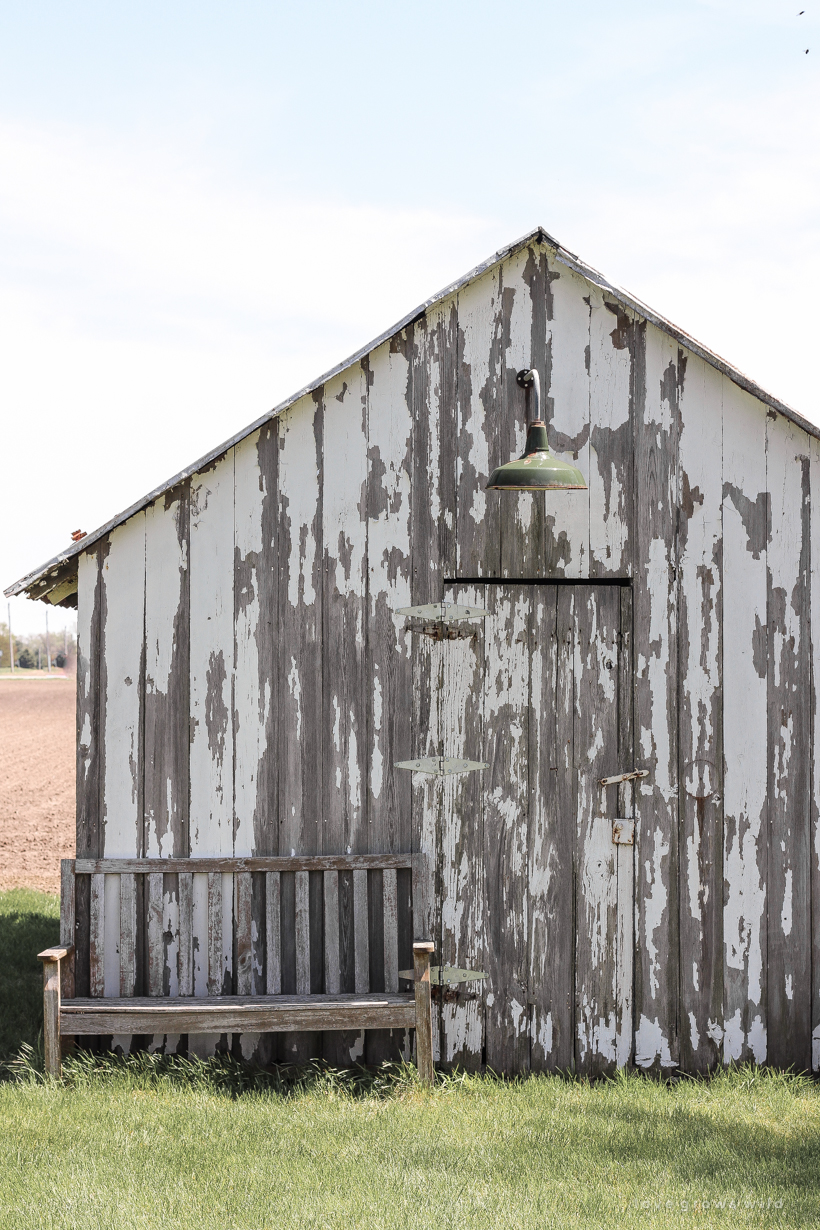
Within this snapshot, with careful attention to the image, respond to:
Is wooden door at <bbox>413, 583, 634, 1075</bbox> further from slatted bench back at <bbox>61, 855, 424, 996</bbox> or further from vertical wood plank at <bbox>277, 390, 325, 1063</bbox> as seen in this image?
A: vertical wood plank at <bbox>277, 390, 325, 1063</bbox>

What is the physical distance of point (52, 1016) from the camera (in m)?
4.87

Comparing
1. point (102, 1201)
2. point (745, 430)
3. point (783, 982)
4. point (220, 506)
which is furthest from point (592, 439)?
point (102, 1201)

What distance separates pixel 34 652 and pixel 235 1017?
141m

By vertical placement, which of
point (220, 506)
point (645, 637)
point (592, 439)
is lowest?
point (645, 637)

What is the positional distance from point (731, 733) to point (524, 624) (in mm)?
1296

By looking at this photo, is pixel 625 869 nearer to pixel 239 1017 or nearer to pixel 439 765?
pixel 439 765

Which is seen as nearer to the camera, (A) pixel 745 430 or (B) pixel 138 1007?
(B) pixel 138 1007

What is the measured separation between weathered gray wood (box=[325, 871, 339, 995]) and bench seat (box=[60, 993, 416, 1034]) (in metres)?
0.28

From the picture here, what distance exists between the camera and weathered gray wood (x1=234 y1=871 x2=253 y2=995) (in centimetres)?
529

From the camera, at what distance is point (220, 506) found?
17.6ft

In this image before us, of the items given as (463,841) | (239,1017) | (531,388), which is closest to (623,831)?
(463,841)

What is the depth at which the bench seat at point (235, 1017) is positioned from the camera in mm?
4887

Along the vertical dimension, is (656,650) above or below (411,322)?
below

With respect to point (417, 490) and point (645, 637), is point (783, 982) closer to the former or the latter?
point (645, 637)
